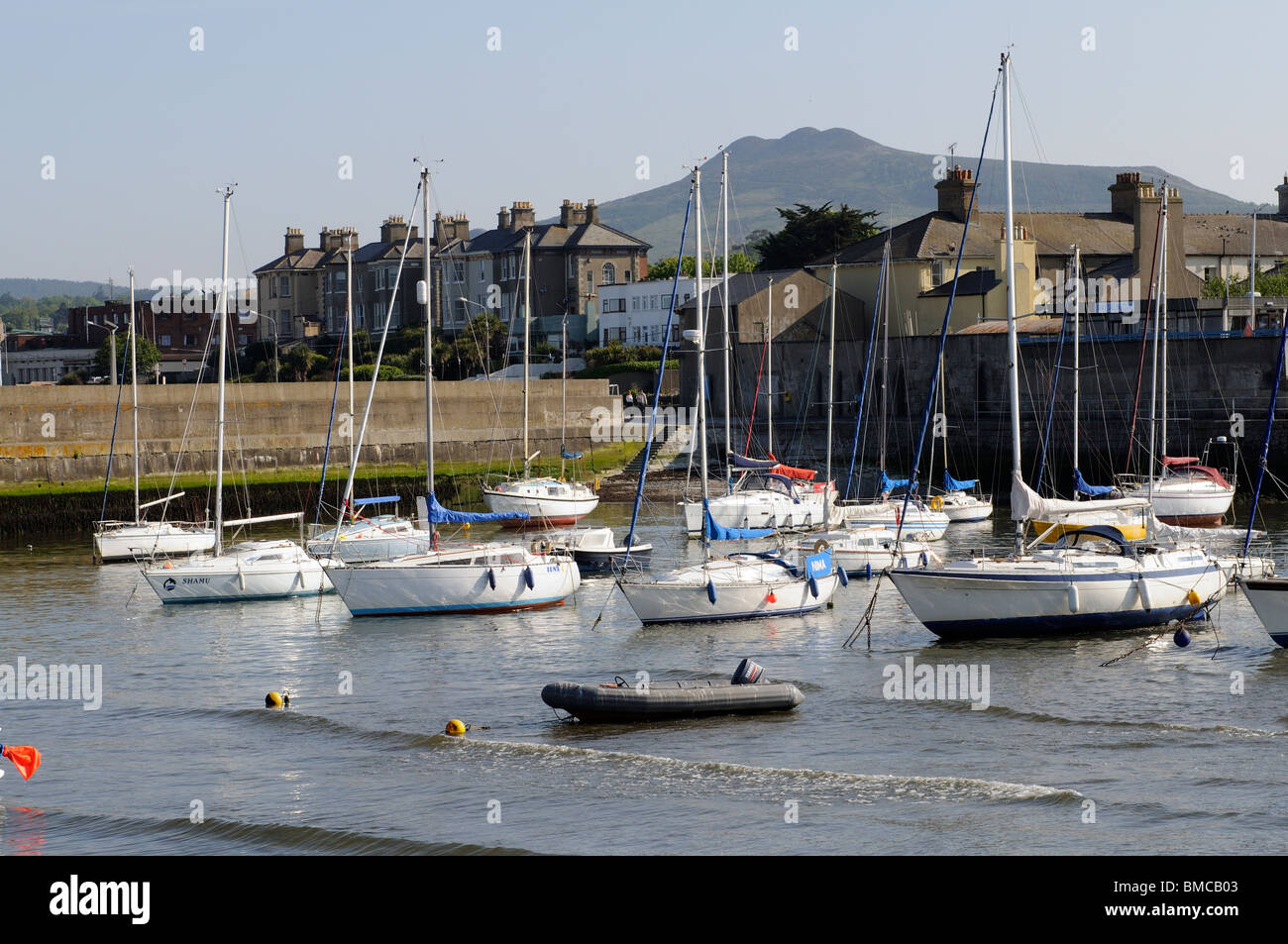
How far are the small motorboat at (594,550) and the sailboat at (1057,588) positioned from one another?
9613 mm

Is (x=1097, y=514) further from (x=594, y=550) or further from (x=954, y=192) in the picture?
(x=954, y=192)

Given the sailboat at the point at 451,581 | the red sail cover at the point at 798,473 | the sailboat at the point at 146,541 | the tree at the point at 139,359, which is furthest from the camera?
the tree at the point at 139,359

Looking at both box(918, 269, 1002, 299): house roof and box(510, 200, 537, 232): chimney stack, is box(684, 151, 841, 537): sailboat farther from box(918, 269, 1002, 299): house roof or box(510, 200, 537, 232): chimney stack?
box(510, 200, 537, 232): chimney stack

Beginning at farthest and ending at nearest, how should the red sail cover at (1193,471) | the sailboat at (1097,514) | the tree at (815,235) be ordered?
the tree at (815,235) → the red sail cover at (1193,471) → the sailboat at (1097,514)

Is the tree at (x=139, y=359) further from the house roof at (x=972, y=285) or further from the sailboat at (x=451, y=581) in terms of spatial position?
the sailboat at (x=451, y=581)

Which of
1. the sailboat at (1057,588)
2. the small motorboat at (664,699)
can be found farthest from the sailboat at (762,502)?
the small motorboat at (664,699)

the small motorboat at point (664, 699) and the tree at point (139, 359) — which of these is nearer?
the small motorboat at point (664, 699)

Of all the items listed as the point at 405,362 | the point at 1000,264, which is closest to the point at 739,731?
the point at 1000,264

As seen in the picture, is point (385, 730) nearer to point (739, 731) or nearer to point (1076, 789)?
point (739, 731)

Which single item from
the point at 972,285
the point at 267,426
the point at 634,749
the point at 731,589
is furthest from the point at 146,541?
the point at 972,285

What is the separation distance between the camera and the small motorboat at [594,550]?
114 feet

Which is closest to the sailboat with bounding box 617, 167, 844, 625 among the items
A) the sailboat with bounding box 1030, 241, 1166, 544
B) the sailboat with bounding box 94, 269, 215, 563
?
the sailboat with bounding box 1030, 241, 1166, 544
